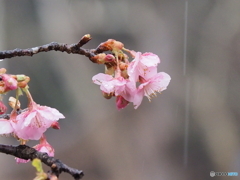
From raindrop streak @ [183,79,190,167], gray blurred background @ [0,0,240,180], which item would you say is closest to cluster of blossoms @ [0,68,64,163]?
gray blurred background @ [0,0,240,180]

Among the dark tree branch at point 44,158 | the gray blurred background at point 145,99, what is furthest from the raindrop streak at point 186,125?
the dark tree branch at point 44,158

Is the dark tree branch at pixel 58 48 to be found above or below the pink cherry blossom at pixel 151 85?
above

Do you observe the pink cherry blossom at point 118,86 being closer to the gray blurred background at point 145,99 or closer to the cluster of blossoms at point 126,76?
the cluster of blossoms at point 126,76

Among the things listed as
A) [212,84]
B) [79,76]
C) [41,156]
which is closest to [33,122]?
[41,156]

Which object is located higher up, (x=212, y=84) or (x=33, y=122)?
(x=33, y=122)

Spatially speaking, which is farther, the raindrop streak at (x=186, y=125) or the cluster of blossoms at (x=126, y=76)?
the raindrop streak at (x=186, y=125)

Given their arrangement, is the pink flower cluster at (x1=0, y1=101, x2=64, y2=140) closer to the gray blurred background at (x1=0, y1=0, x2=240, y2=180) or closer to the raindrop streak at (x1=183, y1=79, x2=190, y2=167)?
the gray blurred background at (x1=0, y1=0, x2=240, y2=180)

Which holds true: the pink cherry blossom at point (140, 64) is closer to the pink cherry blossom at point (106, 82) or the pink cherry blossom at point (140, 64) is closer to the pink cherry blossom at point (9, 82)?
the pink cherry blossom at point (106, 82)

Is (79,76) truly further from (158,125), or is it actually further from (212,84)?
(212,84)

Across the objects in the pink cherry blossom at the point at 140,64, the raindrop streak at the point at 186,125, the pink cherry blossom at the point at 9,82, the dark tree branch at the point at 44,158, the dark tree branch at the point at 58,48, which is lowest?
the raindrop streak at the point at 186,125
